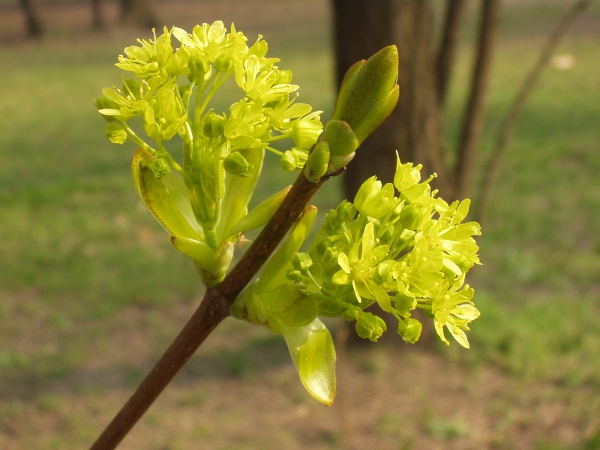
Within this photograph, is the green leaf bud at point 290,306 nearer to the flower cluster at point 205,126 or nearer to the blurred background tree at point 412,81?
the flower cluster at point 205,126

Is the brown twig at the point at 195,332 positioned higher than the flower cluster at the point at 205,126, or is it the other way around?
the flower cluster at the point at 205,126

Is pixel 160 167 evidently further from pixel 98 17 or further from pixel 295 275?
pixel 98 17

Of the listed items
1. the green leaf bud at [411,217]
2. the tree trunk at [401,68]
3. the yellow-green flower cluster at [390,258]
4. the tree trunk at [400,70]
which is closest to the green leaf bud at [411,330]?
the yellow-green flower cluster at [390,258]

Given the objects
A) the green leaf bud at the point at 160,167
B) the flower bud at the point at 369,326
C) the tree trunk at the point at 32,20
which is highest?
the green leaf bud at the point at 160,167

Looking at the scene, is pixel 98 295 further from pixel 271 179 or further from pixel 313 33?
pixel 313 33

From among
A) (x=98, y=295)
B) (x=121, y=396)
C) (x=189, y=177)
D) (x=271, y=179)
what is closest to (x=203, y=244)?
(x=189, y=177)

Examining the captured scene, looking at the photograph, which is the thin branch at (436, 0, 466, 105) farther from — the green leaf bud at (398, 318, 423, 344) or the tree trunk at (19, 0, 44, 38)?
the tree trunk at (19, 0, 44, 38)

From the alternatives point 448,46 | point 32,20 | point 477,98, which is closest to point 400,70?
point 477,98
